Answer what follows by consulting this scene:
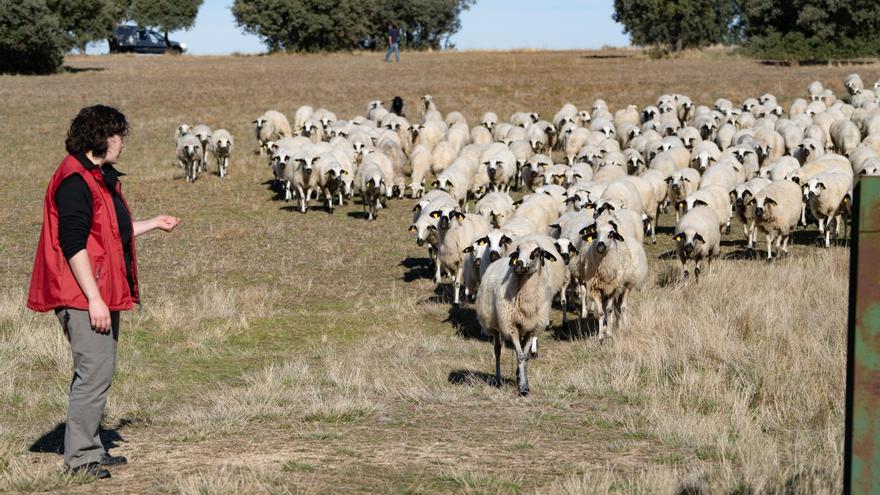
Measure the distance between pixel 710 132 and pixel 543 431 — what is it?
23089mm

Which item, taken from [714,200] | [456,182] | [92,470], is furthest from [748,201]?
[92,470]

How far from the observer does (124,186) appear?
89.5ft

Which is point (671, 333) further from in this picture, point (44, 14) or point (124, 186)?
point (44, 14)

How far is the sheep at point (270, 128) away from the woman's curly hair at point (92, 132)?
85.2ft

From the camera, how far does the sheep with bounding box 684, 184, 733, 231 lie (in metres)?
17.6

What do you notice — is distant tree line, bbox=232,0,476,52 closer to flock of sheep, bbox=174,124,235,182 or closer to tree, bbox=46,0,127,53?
tree, bbox=46,0,127,53

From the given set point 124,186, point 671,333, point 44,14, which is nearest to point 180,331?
point 671,333

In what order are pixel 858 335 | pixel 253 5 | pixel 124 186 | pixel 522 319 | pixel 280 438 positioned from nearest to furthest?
pixel 858 335 < pixel 280 438 < pixel 522 319 < pixel 124 186 < pixel 253 5

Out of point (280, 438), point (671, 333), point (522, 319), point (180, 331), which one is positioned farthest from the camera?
point (180, 331)

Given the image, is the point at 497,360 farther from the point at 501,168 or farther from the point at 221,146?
the point at 221,146

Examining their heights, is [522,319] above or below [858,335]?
below

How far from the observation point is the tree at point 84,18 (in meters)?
59.9

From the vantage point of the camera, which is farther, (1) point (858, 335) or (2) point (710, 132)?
(2) point (710, 132)

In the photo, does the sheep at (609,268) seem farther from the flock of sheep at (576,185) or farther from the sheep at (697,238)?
the sheep at (697,238)
